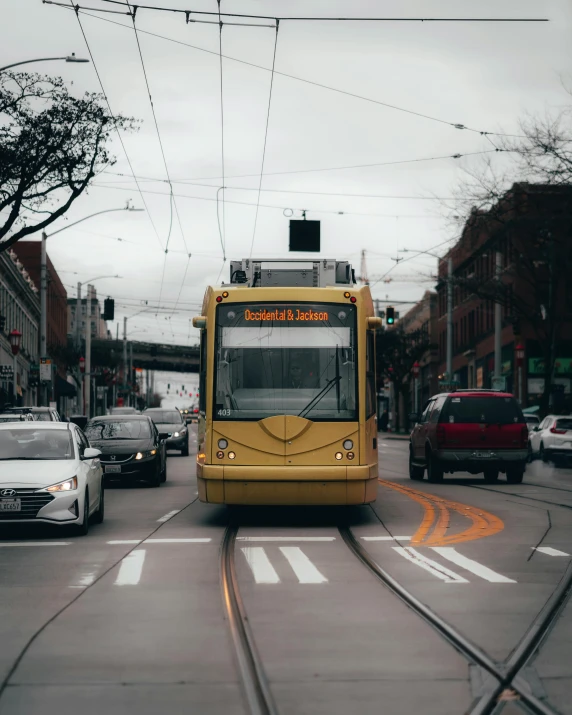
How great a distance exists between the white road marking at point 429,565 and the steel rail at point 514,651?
48cm

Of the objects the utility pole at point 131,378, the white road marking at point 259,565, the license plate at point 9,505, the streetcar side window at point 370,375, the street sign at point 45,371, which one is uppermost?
the utility pole at point 131,378

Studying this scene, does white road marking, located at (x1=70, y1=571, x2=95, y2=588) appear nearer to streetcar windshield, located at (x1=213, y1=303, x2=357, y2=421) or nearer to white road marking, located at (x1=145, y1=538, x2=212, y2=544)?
white road marking, located at (x1=145, y1=538, x2=212, y2=544)

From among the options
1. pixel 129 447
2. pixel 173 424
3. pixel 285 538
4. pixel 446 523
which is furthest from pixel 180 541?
pixel 173 424

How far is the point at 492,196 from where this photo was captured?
39500mm

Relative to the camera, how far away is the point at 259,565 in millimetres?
12156

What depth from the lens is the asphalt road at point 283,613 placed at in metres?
6.51

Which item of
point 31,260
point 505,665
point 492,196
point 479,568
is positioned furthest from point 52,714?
point 31,260

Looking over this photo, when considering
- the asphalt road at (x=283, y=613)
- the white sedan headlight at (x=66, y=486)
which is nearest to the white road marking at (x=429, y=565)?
the asphalt road at (x=283, y=613)

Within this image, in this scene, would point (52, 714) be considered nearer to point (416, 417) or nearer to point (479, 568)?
point (479, 568)

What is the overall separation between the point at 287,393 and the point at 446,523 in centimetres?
289

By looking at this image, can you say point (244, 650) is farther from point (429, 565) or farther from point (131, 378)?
point (131, 378)

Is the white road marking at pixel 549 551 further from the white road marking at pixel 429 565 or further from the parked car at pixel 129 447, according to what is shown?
the parked car at pixel 129 447

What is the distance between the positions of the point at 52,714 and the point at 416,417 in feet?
74.3

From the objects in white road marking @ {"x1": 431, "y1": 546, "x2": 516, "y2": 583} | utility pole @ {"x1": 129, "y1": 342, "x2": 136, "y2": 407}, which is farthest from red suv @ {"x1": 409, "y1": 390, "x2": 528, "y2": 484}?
utility pole @ {"x1": 129, "y1": 342, "x2": 136, "y2": 407}
